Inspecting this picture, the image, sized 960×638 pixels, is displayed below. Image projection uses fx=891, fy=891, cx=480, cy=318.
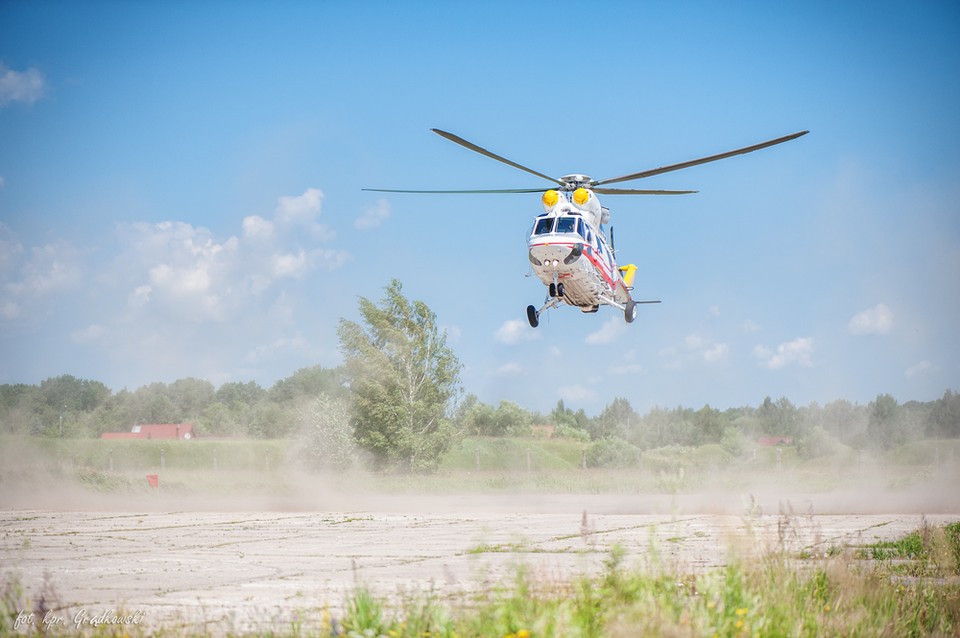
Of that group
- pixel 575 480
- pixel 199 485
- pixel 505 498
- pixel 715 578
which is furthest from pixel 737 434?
pixel 715 578

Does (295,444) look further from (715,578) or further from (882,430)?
(715,578)

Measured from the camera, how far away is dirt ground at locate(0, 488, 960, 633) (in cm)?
731

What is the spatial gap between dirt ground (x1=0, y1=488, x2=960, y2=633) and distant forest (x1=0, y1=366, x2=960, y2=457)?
3008 cm

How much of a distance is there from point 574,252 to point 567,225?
82 cm

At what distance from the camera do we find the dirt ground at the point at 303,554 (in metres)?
7.31

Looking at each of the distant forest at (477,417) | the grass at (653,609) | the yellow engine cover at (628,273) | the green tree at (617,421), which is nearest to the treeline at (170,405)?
the distant forest at (477,417)

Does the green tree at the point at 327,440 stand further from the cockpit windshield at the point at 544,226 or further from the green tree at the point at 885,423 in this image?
the cockpit windshield at the point at 544,226

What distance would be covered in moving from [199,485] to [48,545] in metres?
23.8

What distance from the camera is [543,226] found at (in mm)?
21828

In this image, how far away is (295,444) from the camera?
4944cm

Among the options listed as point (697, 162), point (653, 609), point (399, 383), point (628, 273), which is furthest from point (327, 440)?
point (653, 609)

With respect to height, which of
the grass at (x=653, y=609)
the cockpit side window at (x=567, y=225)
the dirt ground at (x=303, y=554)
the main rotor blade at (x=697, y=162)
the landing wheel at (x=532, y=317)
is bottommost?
the dirt ground at (x=303, y=554)

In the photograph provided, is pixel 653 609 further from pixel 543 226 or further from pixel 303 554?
pixel 543 226

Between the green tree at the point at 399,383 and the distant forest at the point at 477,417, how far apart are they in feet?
4.87
